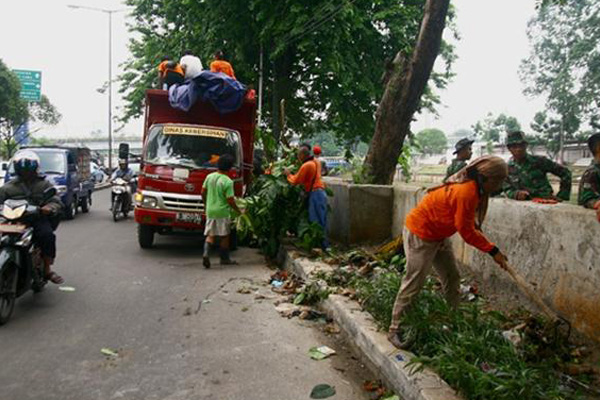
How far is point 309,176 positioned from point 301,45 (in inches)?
291

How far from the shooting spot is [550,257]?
179 inches

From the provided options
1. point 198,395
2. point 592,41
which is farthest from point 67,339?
point 592,41

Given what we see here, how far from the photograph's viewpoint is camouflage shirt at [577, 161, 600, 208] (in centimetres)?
435

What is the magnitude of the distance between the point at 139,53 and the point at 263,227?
59.3 feet

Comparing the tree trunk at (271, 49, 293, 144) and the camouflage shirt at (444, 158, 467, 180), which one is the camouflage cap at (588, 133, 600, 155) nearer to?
the camouflage shirt at (444, 158, 467, 180)

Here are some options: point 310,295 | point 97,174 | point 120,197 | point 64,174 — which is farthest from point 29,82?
point 310,295

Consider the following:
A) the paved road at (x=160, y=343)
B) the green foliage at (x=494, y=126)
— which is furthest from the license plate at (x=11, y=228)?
the green foliage at (x=494, y=126)

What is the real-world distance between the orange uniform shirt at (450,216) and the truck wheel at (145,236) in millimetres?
6403

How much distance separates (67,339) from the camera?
15.9ft

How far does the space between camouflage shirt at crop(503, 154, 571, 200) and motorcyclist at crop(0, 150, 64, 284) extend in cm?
507

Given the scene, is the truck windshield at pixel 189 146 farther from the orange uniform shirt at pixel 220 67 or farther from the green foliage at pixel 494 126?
the green foliage at pixel 494 126

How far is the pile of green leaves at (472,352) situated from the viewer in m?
3.10

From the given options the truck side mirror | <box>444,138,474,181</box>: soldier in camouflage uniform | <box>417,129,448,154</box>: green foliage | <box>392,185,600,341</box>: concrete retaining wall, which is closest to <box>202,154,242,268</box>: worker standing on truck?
<box>444,138,474,181</box>: soldier in camouflage uniform

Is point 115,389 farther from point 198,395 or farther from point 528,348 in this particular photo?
point 528,348
